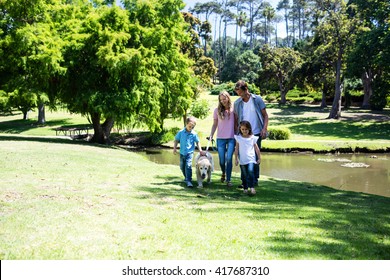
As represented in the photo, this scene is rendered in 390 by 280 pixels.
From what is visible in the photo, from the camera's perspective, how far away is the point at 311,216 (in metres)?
6.36

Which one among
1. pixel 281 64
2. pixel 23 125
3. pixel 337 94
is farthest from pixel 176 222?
pixel 281 64

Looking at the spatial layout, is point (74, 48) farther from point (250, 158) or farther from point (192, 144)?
point (250, 158)

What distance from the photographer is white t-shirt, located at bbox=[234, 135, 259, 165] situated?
7.79 metres

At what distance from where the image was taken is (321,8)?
1596 inches

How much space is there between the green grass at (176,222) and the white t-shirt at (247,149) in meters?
0.82

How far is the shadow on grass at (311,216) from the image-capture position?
4586 mm

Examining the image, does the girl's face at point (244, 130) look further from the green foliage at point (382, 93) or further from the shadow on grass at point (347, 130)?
the green foliage at point (382, 93)

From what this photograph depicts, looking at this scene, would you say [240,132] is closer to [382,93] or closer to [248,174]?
[248,174]

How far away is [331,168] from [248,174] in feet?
39.4

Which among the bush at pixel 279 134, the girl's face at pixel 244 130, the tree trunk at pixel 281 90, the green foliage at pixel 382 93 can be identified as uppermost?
the tree trunk at pixel 281 90


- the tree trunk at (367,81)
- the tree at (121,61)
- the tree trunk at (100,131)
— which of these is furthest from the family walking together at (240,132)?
the tree trunk at (367,81)

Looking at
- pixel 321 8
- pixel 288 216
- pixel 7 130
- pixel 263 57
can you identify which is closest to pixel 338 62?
pixel 321 8

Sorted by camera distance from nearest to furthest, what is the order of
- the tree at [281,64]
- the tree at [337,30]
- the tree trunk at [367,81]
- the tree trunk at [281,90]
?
the tree at [337,30] < the tree trunk at [367,81] < the tree at [281,64] < the tree trunk at [281,90]

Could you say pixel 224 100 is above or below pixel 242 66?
below
